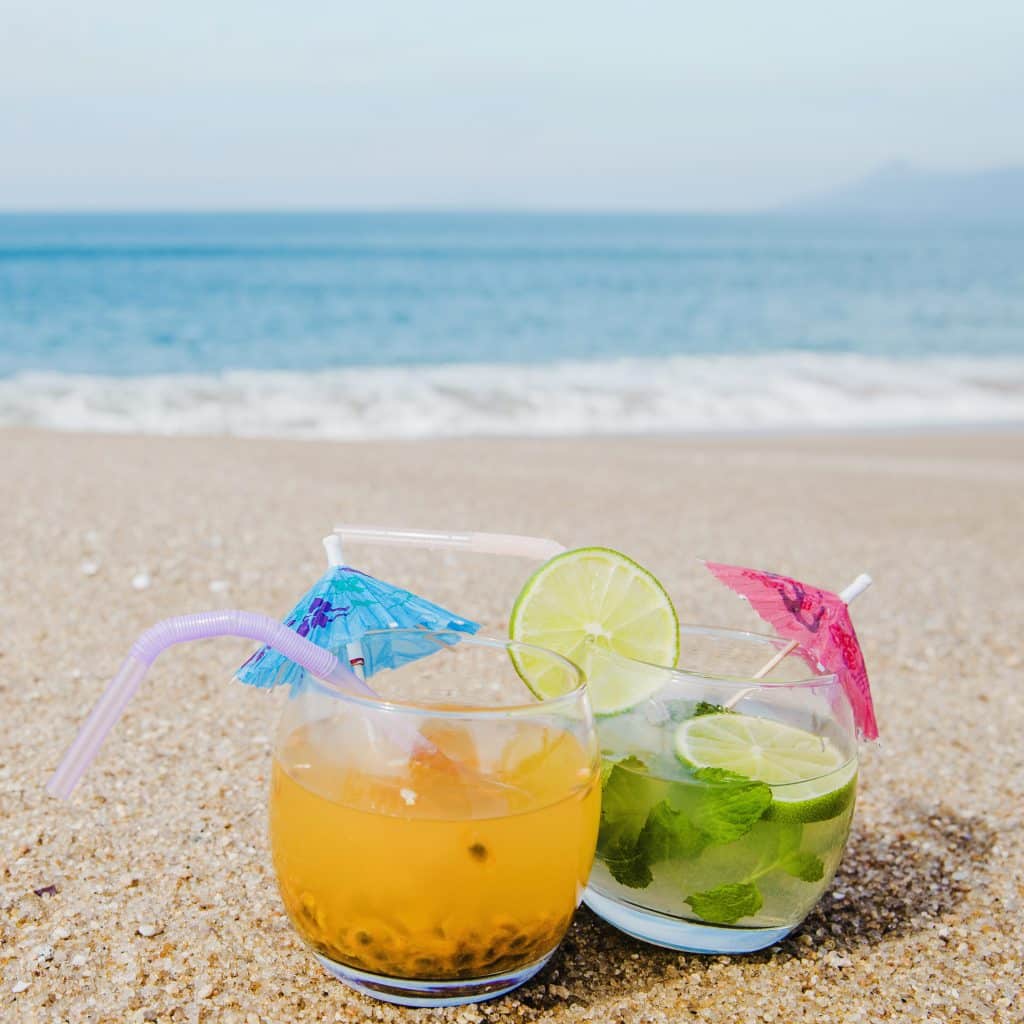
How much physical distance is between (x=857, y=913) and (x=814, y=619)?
2.28 feet

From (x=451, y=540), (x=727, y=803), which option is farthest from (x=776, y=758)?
(x=451, y=540)

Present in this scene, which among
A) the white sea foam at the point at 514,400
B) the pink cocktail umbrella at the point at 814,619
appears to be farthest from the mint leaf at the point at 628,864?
the white sea foam at the point at 514,400

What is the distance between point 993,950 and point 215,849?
1.44 m

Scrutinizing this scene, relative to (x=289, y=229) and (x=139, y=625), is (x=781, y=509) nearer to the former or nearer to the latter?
(x=139, y=625)

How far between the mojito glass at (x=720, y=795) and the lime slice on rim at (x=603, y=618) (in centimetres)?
1

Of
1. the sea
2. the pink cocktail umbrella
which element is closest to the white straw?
the pink cocktail umbrella

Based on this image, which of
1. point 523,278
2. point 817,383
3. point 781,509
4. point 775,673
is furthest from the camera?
point 523,278

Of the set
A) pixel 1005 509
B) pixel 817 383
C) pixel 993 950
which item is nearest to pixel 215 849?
pixel 993 950

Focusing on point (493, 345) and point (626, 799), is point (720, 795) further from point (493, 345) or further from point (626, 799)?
point (493, 345)

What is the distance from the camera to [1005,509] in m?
6.57

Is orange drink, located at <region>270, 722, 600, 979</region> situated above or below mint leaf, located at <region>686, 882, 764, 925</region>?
above

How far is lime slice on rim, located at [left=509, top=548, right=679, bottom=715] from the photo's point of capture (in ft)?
5.73

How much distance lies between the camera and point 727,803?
169 cm

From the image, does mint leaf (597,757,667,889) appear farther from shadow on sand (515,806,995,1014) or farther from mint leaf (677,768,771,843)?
shadow on sand (515,806,995,1014)
